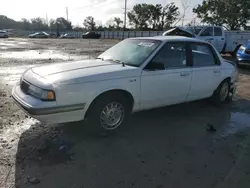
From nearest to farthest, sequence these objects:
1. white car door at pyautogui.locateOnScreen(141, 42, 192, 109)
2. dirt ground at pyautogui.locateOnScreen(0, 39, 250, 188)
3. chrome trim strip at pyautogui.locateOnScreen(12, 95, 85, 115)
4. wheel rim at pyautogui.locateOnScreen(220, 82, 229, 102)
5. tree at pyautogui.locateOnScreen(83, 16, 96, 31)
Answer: dirt ground at pyautogui.locateOnScreen(0, 39, 250, 188) < chrome trim strip at pyautogui.locateOnScreen(12, 95, 85, 115) < white car door at pyautogui.locateOnScreen(141, 42, 192, 109) < wheel rim at pyautogui.locateOnScreen(220, 82, 229, 102) < tree at pyautogui.locateOnScreen(83, 16, 96, 31)

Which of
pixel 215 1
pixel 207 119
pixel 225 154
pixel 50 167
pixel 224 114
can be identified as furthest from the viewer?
pixel 215 1

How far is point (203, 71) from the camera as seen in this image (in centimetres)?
536

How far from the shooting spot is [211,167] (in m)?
3.40

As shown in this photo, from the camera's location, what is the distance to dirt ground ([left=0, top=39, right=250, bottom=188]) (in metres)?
3.03

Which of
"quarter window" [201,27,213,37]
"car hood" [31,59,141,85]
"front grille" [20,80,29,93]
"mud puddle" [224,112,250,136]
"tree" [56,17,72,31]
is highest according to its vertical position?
"tree" [56,17,72,31]

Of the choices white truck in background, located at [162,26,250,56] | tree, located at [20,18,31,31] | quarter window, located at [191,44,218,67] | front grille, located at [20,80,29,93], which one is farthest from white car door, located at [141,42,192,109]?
tree, located at [20,18,31,31]

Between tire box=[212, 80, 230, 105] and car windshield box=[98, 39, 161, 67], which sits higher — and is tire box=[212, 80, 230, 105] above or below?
below

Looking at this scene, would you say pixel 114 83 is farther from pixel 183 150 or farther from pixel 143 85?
pixel 183 150

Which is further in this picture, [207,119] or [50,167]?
[207,119]

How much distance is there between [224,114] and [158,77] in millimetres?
2090

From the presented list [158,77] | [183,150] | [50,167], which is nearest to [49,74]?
[50,167]

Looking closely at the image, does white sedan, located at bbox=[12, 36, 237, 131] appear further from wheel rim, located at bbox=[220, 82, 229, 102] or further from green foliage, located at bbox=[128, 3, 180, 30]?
green foliage, located at bbox=[128, 3, 180, 30]

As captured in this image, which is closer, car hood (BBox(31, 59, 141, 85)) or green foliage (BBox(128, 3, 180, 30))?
car hood (BBox(31, 59, 141, 85))

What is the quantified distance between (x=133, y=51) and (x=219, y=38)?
485 inches
